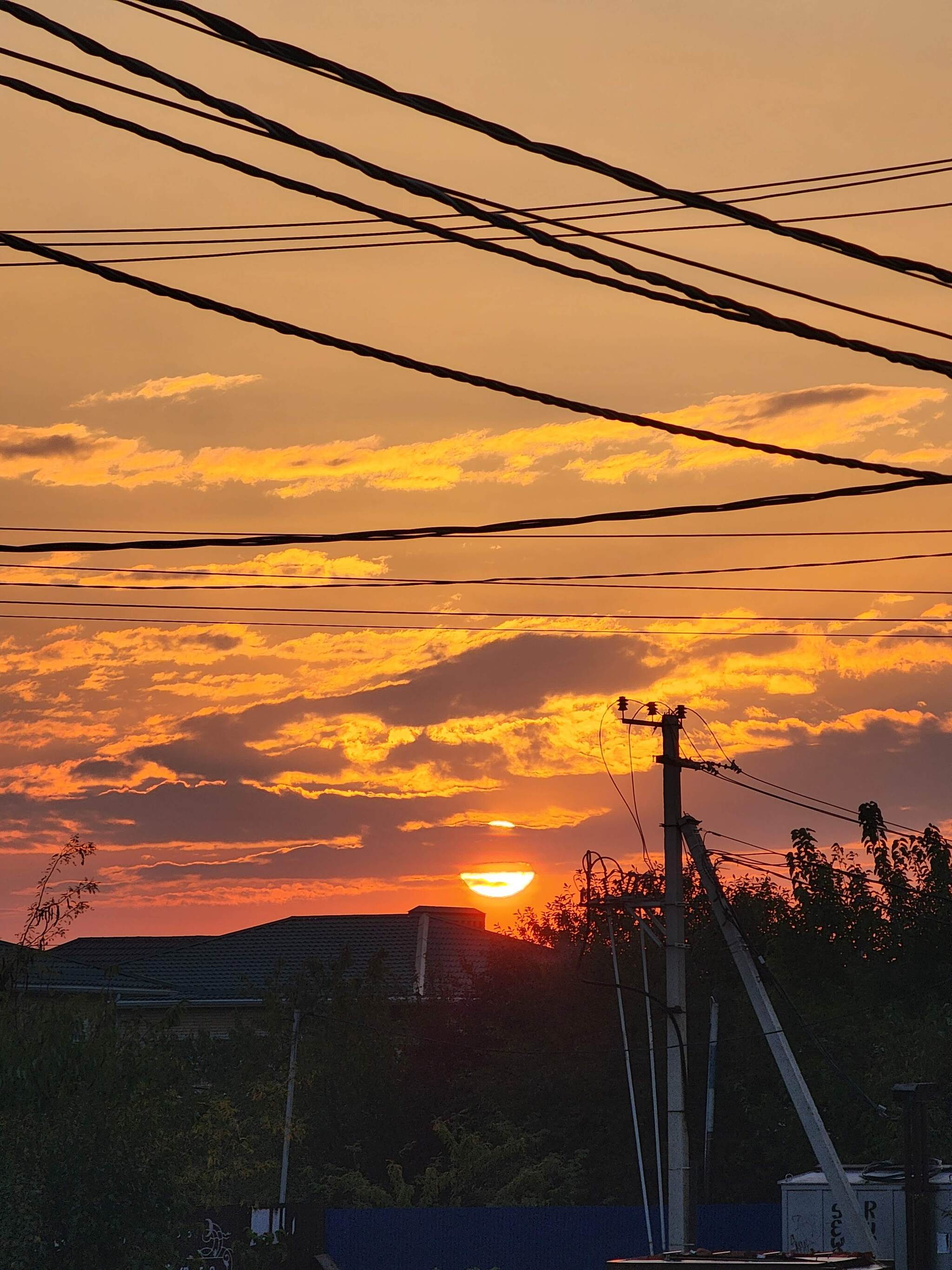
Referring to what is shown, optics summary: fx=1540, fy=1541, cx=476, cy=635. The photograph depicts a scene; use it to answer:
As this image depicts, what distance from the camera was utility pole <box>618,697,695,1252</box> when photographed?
2441cm

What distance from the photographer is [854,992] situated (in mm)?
45062

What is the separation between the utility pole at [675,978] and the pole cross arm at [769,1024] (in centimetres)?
36

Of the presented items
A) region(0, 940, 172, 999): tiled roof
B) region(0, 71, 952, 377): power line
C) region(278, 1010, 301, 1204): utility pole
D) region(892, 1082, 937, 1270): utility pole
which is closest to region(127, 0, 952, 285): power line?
region(0, 71, 952, 377): power line

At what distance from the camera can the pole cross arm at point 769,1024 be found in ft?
84.5

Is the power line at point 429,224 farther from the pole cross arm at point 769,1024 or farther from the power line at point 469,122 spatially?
the pole cross arm at point 769,1024

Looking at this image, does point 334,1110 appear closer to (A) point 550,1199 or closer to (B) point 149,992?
(A) point 550,1199

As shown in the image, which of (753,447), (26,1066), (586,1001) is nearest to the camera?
(753,447)

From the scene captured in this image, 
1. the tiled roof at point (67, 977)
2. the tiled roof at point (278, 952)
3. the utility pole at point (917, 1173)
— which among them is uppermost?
the tiled roof at point (278, 952)

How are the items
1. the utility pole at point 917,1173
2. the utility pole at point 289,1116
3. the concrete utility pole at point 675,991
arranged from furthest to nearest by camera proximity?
1. the utility pole at point 289,1116
2. the utility pole at point 917,1173
3. the concrete utility pole at point 675,991

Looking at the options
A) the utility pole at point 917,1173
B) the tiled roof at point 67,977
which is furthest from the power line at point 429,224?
the utility pole at point 917,1173

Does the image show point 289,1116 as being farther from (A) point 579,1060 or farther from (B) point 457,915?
(B) point 457,915

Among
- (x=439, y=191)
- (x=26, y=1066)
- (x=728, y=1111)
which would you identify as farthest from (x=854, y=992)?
(x=439, y=191)

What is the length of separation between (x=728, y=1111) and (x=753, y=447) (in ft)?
121

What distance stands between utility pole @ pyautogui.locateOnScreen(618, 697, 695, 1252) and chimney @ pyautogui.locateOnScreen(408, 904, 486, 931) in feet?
144
